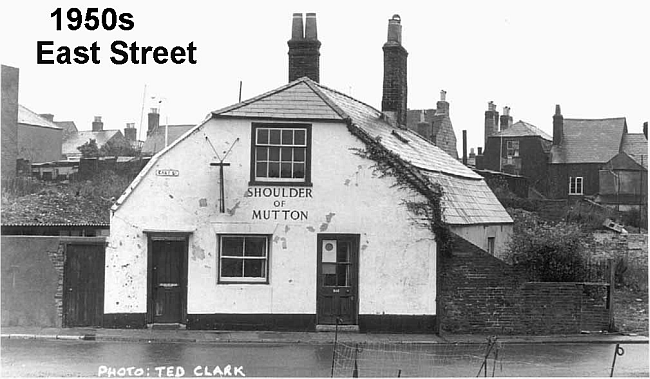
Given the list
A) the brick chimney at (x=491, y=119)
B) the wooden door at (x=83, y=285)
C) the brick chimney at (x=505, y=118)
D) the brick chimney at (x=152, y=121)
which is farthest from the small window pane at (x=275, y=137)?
the brick chimney at (x=505, y=118)

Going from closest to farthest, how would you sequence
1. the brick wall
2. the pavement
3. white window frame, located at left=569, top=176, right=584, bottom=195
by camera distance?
the pavement
the brick wall
white window frame, located at left=569, top=176, right=584, bottom=195

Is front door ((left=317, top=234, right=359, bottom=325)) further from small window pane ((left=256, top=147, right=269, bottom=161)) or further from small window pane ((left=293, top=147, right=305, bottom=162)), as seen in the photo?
small window pane ((left=256, top=147, right=269, bottom=161))

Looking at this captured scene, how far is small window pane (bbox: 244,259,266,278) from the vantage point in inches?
671

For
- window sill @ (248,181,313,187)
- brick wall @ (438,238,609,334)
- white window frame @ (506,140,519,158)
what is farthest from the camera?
white window frame @ (506,140,519,158)

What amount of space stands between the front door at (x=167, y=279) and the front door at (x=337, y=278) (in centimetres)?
300

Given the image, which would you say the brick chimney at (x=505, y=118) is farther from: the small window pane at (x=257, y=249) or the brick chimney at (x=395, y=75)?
the small window pane at (x=257, y=249)

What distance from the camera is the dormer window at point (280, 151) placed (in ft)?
55.8

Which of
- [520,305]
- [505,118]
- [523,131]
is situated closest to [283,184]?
[520,305]

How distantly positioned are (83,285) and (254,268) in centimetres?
373

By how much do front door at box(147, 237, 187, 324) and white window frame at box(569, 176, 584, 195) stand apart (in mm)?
22831

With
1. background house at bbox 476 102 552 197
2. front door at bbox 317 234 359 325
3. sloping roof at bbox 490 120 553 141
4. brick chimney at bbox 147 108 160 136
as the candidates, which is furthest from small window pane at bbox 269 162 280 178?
sloping roof at bbox 490 120 553 141

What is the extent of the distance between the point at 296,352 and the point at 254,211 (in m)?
3.63

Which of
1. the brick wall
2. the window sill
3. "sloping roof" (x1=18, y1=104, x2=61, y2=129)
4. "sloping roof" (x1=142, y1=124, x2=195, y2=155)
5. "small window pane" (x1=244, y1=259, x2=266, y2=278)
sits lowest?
the brick wall

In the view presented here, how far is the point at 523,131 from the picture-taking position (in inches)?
1622
